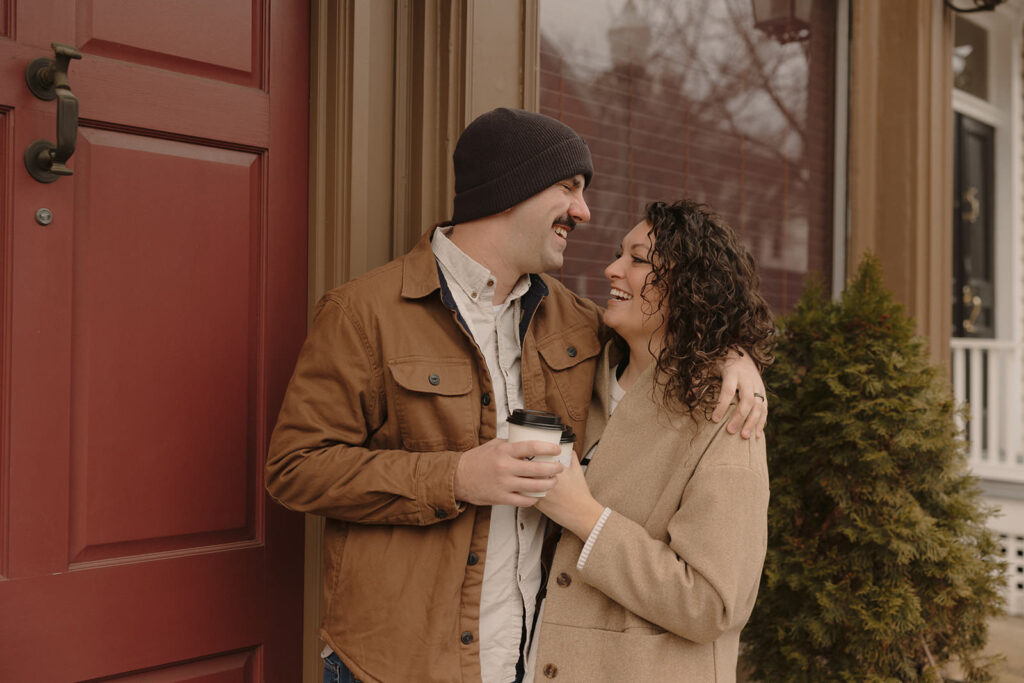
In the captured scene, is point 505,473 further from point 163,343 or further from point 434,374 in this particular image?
point 163,343

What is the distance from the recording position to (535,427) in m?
1.46

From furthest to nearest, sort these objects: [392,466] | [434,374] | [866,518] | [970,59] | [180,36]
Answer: [970,59], [866,518], [180,36], [434,374], [392,466]

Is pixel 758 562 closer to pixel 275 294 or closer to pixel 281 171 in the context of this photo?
pixel 275 294

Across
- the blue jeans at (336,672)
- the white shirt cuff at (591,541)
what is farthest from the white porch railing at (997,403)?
the blue jeans at (336,672)

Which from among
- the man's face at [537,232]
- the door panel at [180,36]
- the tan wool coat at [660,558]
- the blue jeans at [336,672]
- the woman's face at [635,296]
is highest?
the door panel at [180,36]

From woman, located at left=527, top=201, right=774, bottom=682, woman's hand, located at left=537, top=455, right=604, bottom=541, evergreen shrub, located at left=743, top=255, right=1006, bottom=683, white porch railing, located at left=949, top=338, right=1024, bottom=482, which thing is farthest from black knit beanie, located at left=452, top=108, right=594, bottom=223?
white porch railing, located at left=949, top=338, right=1024, bottom=482

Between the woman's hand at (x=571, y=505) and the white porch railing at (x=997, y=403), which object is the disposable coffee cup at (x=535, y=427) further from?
the white porch railing at (x=997, y=403)

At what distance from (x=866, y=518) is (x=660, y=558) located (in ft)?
4.27

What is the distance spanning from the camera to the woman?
1575mm

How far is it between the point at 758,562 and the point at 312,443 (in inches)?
34.0

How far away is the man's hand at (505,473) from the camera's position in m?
1.48

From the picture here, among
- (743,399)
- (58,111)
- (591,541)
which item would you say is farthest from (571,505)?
(58,111)

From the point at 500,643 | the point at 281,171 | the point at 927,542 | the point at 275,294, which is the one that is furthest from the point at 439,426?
the point at 927,542

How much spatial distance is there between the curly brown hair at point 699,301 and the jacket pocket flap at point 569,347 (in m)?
0.19
